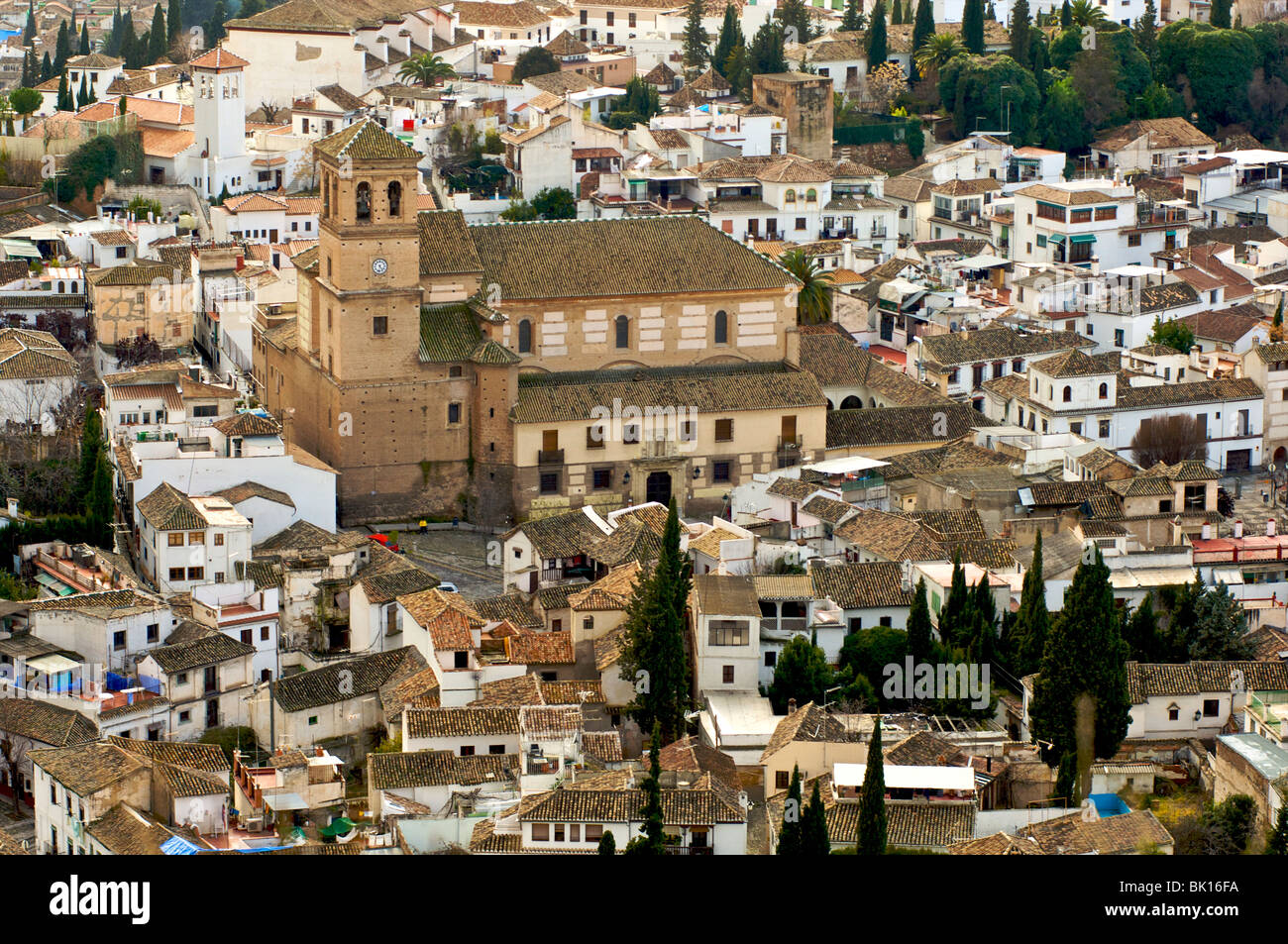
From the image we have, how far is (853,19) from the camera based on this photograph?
257ft

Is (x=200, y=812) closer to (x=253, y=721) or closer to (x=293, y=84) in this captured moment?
(x=253, y=721)

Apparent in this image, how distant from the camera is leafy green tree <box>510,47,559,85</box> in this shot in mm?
72188

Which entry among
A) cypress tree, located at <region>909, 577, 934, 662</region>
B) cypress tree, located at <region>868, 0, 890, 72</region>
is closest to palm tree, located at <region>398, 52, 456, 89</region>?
cypress tree, located at <region>868, 0, 890, 72</region>

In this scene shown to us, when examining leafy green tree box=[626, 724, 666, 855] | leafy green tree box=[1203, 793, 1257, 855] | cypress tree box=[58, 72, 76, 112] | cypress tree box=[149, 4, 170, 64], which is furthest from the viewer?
cypress tree box=[149, 4, 170, 64]

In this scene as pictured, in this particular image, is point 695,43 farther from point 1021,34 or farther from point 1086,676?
point 1086,676

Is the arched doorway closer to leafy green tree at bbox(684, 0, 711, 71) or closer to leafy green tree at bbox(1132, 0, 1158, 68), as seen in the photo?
leafy green tree at bbox(684, 0, 711, 71)

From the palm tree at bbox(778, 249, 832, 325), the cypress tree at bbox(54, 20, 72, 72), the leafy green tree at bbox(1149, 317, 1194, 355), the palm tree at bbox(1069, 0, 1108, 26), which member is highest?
the palm tree at bbox(1069, 0, 1108, 26)

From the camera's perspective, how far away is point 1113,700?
100 feet

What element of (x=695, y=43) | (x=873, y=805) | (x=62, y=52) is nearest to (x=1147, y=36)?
(x=695, y=43)

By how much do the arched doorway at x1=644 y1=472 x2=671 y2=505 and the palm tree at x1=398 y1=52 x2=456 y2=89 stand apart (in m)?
31.4

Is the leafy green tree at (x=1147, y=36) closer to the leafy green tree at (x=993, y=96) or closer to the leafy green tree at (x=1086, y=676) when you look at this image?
the leafy green tree at (x=993, y=96)
